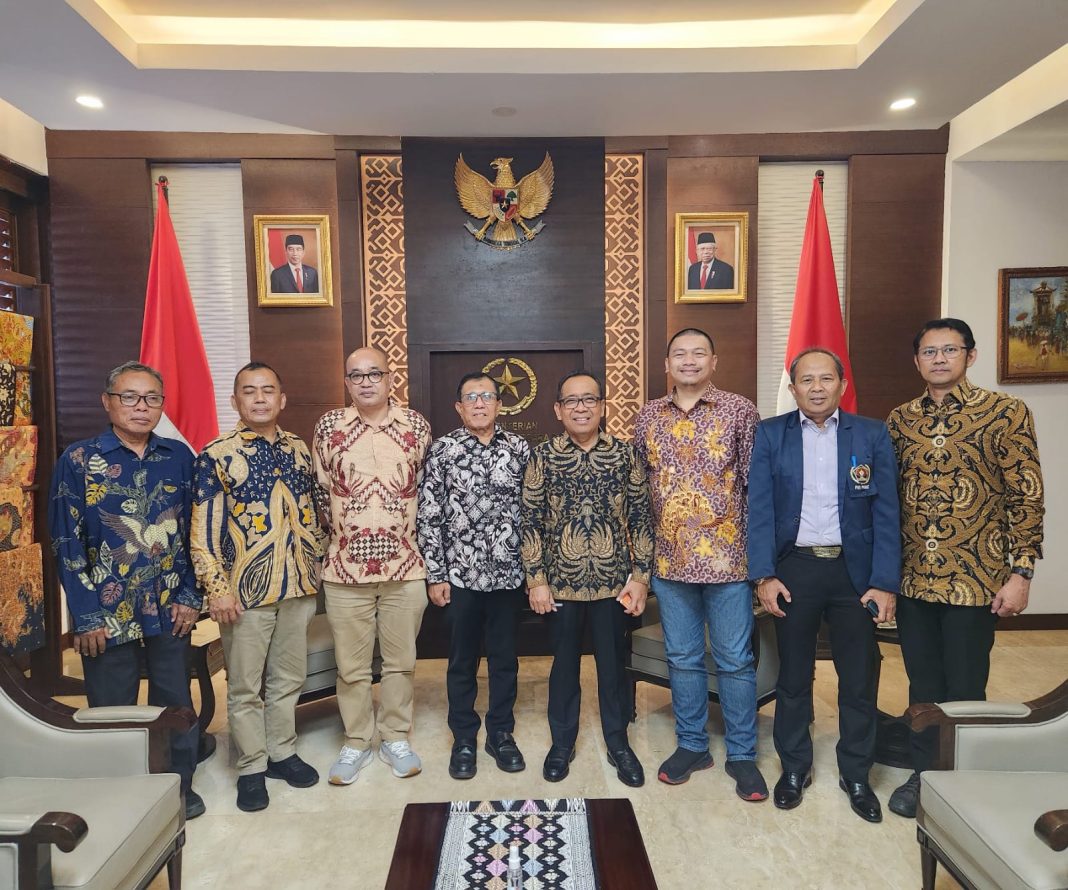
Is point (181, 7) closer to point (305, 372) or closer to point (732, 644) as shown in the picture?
point (305, 372)

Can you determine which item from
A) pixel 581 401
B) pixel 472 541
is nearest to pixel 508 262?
pixel 581 401

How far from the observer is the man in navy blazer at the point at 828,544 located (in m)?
2.35

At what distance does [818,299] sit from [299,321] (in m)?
3.25

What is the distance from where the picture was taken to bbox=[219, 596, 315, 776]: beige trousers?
2.55 metres

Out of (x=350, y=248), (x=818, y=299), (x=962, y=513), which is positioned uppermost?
(x=350, y=248)

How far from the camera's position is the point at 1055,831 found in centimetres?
139

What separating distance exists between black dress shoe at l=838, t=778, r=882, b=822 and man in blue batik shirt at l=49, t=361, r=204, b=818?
2.42 m

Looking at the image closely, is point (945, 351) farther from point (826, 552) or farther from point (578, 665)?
point (578, 665)

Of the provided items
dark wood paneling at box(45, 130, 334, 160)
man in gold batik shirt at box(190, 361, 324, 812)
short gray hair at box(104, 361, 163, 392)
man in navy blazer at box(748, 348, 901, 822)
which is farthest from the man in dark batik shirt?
dark wood paneling at box(45, 130, 334, 160)

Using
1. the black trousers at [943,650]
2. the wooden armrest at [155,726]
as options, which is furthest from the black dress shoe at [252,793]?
the black trousers at [943,650]

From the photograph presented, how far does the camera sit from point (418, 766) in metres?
2.72

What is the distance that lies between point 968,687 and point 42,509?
406 centimetres

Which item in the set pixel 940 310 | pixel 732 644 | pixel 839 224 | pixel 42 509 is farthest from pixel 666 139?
pixel 42 509

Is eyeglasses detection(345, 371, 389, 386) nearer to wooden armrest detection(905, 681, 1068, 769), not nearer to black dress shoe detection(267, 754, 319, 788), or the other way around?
black dress shoe detection(267, 754, 319, 788)
